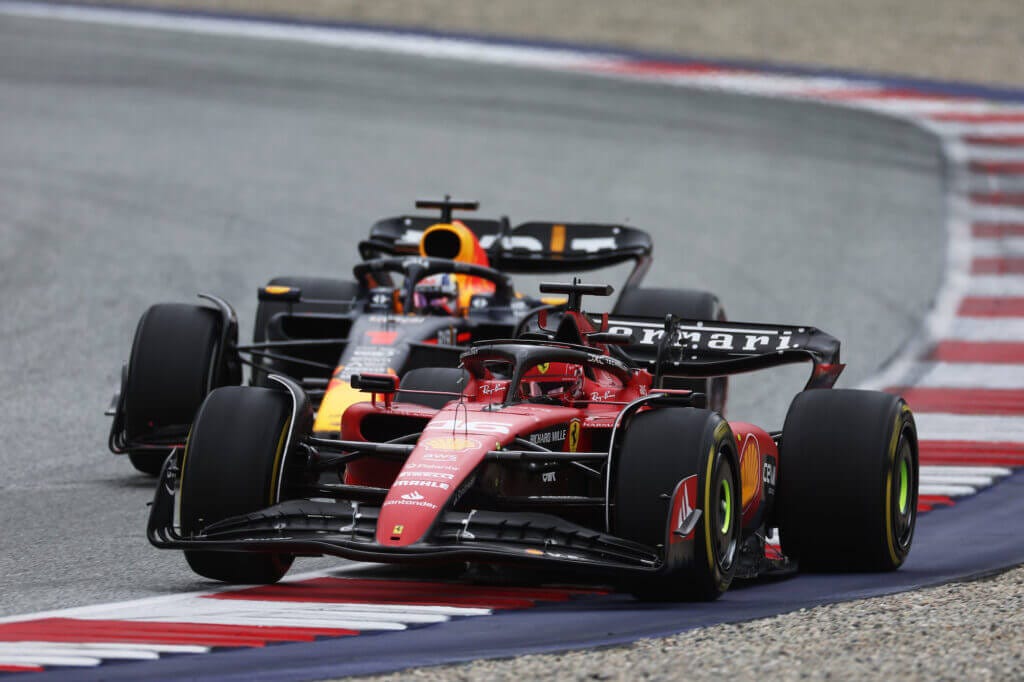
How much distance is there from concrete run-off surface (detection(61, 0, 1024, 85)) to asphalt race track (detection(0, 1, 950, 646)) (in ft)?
10.0

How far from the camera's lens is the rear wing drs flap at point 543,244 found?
45.4ft

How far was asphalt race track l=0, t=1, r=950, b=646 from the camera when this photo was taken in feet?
49.3

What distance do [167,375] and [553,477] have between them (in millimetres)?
3960

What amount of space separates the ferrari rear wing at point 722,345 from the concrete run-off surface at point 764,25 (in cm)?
1949

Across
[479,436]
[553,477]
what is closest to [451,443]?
[479,436]

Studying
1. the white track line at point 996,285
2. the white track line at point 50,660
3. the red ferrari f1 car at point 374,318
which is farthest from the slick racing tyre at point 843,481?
the white track line at point 996,285

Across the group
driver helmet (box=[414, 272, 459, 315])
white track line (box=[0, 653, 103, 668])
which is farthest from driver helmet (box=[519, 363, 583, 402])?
driver helmet (box=[414, 272, 459, 315])

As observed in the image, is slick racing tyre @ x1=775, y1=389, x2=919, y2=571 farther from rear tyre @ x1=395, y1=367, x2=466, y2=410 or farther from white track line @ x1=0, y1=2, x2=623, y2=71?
white track line @ x1=0, y1=2, x2=623, y2=71

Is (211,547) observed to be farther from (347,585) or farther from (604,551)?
(604,551)

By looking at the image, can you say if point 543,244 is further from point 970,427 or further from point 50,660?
point 50,660

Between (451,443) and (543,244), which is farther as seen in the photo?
(543,244)

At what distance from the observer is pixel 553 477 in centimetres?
805

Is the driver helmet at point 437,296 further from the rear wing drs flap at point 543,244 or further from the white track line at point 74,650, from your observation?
the white track line at point 74,650

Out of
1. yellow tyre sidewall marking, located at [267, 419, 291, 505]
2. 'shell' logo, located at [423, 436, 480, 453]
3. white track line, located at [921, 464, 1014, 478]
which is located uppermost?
'shell' logo, located at [423, 436, 480, 453]
